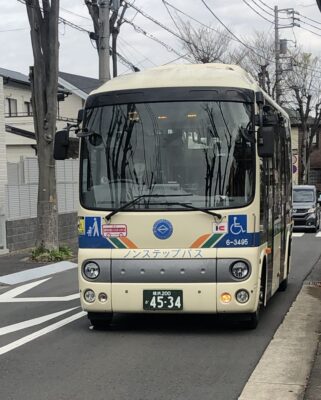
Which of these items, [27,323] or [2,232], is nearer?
[27,323]

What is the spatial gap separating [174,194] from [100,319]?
1.87m

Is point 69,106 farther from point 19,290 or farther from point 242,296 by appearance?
point 242,296

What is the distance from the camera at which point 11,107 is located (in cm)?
3450

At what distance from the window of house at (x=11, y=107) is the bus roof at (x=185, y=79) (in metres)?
27.8

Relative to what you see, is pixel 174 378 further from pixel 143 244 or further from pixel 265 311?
pixel 265 311

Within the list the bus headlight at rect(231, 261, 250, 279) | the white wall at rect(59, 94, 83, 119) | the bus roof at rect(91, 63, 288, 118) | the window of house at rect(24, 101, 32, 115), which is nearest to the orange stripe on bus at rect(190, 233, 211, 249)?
the bus headlight at rect(231, 261, 250, 279)

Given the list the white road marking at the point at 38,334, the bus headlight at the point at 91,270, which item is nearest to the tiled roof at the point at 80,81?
the white road marking at the point at 38,334

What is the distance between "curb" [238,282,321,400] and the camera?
16.9 ft

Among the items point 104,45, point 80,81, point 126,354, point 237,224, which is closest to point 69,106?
point 80,81

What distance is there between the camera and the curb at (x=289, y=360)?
16.9 ft

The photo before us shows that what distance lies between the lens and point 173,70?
7.66 meters

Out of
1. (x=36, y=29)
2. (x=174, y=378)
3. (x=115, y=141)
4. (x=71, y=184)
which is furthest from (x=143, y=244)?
(x=71, y=184)

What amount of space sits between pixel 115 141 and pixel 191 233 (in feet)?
4.88

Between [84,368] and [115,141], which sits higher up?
[115,141]
